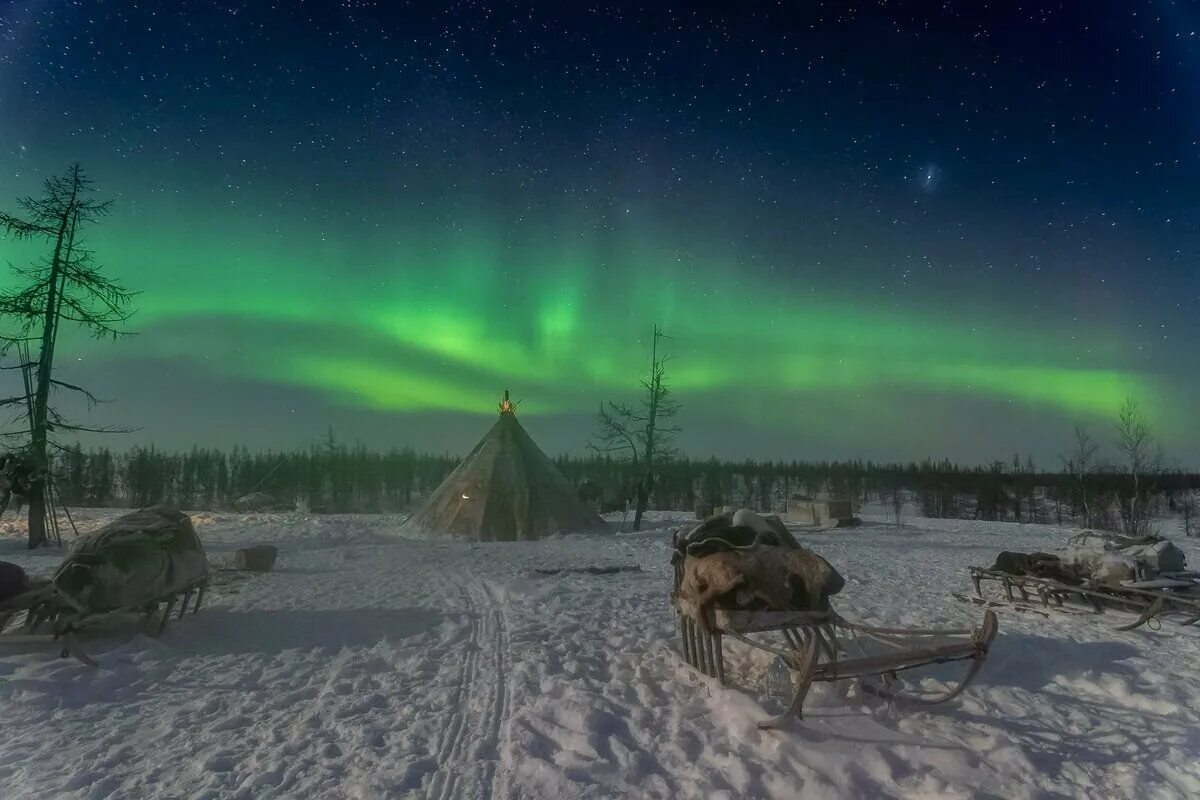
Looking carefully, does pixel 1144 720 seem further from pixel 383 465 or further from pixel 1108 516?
pixel 383 465

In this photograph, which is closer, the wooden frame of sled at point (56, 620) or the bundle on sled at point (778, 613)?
the bundle on sled at point (778, 613)

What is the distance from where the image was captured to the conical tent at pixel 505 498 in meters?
20.5

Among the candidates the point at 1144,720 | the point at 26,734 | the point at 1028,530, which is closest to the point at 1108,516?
the point at 1028,530

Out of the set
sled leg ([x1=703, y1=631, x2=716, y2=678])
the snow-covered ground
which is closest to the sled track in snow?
the snow-covered ground

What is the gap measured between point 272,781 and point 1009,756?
200 inches

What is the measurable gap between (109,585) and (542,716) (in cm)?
529

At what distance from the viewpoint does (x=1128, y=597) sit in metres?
9.33

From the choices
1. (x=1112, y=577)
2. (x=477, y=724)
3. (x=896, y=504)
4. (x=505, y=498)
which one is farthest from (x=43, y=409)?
(x=896, y=504)

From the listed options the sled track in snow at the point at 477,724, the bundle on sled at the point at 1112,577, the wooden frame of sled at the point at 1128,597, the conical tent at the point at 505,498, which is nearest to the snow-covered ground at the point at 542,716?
the sled track in snow at the point at 477,724

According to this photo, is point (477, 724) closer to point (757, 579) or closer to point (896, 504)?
point (757, 579)

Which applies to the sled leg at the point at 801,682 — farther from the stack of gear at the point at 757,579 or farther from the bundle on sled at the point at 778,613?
the stack of gear at the point at 757,579

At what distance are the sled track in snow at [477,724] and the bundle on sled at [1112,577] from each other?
7.73m

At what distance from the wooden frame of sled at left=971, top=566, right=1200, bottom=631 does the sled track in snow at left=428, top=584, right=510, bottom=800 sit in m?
7.69

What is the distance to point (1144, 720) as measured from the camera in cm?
545
